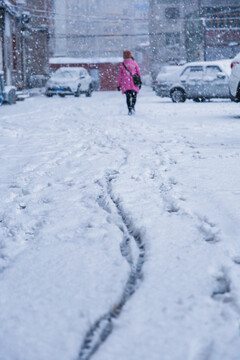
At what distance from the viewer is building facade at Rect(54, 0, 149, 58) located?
90.5 m

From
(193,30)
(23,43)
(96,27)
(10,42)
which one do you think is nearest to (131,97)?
(10,42)

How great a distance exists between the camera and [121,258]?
8.68 ft

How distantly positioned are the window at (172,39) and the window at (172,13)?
2373 millimetres

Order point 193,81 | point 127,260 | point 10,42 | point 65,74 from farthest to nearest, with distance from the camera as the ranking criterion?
point 10,42, point 65,74, point 193,81, point 127,260

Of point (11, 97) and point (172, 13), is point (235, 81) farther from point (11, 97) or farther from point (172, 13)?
point (172, 13)

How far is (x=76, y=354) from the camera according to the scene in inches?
68.6

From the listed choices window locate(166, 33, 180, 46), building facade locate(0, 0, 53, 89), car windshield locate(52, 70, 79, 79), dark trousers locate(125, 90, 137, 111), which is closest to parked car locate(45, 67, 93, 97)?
car windshield locate(52, 70, 79, 79)

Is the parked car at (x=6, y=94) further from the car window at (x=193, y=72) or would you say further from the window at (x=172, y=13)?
the window at (x=172, y=13)

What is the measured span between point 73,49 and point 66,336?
92.6m

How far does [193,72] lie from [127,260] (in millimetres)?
16738

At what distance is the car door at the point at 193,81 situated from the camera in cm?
1836

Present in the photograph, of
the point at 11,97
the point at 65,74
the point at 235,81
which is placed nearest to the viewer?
the point at 235,81

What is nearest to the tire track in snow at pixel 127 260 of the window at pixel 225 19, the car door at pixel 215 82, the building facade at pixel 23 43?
the car door at pixel 215 82

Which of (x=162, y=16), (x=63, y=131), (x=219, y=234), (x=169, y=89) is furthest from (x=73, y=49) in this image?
(x=219, y=234)
